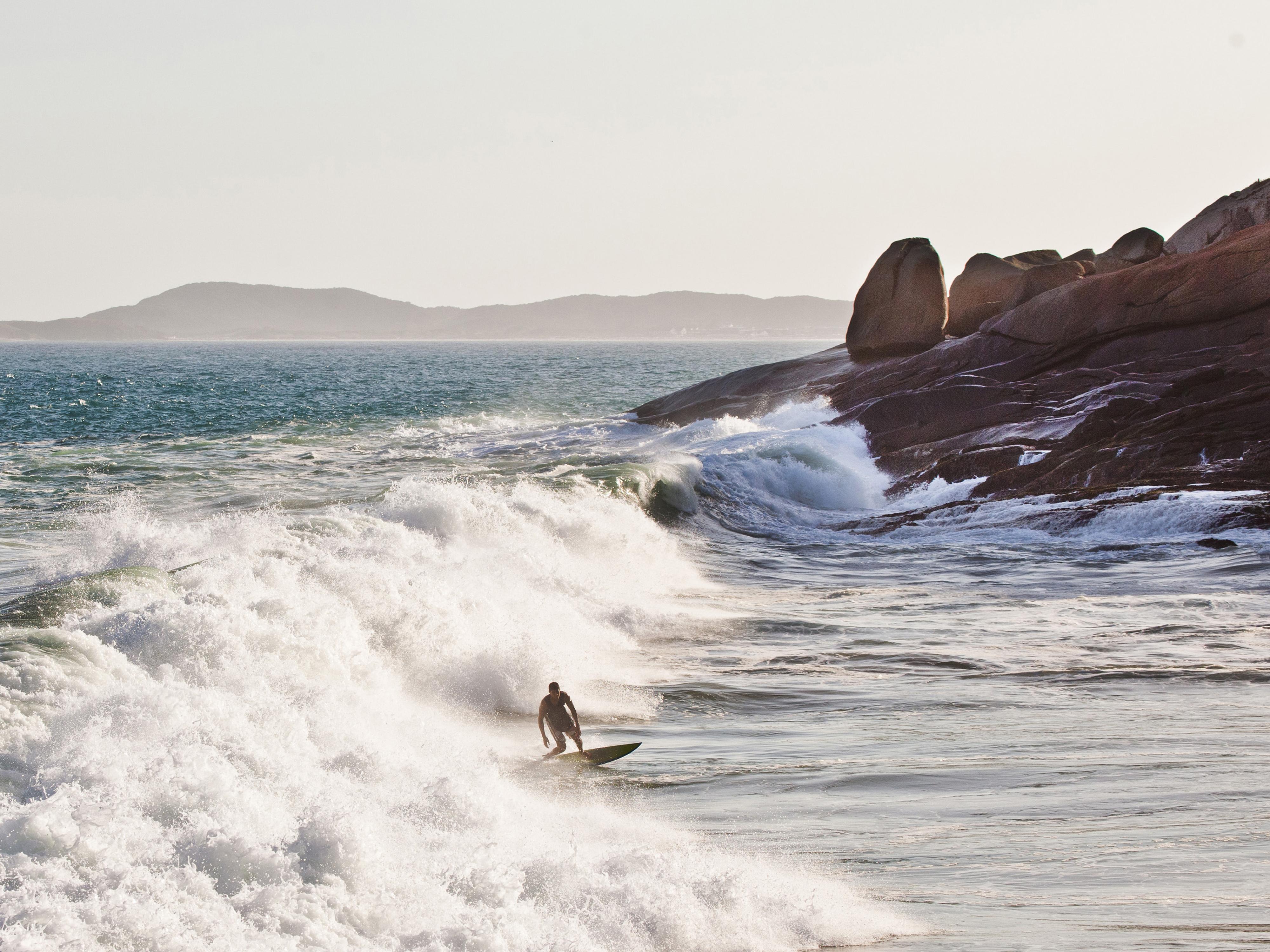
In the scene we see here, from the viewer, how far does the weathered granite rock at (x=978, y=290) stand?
104 ft

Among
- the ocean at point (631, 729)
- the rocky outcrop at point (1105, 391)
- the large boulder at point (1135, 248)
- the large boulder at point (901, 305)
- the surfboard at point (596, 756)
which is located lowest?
the surfboard at point (596, 756)

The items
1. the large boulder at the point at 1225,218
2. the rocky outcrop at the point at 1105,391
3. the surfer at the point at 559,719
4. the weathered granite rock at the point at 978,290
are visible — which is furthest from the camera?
the large boulder at the point at 1225,218

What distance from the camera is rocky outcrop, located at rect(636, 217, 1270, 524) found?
18469 millimetres

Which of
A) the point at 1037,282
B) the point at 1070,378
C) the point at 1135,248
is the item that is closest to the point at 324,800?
the point at 1070,378

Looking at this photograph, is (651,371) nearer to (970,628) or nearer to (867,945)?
(970,628)

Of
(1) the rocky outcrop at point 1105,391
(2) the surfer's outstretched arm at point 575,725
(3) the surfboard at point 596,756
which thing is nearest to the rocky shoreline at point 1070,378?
(1) the rocky outcrop at point 1105,391

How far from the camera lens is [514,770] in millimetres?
7945

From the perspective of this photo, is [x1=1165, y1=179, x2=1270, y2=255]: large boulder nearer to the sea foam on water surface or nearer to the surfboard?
the sea foam on water surface

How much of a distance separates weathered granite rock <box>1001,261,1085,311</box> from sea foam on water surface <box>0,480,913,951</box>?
20255 millimetres

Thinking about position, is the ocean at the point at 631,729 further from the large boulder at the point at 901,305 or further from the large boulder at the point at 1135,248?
the large boulder at the point at 1135,248

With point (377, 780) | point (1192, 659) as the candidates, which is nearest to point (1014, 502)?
point (1192, 659)

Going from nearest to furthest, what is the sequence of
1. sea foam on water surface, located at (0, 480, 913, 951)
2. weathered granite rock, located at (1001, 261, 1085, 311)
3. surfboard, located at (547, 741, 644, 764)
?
sea foam on water surface, located at (0, 480, 913, 951) < surfboard, located at (547, 741, 644, 764) < weathered granite rock, located at (1001, 261, 1085, 311)

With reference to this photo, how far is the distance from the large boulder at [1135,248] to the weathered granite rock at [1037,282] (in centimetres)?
533

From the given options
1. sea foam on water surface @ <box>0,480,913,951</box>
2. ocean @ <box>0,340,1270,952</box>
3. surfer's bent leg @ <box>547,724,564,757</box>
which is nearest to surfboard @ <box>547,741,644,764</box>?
surfer's bent leg @ <box>547,724,564,757</box>
